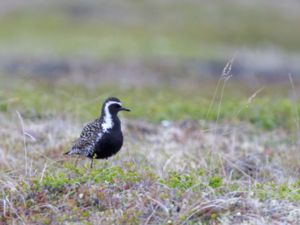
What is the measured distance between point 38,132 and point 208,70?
48.4 feet

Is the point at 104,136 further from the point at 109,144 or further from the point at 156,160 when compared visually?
the point at 156,160

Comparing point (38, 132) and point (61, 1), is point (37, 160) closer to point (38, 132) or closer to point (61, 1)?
point (38, 132)

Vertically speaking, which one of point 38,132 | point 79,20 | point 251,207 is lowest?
point 79,20

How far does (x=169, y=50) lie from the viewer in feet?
90.4

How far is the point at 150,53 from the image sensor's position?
26.8 m

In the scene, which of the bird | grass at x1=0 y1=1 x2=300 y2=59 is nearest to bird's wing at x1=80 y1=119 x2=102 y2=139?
the bird

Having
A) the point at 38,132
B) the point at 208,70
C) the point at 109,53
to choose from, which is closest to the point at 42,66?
the point at 109,53

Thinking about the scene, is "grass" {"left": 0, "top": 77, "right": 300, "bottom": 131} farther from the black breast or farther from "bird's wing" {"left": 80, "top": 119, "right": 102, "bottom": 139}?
the black breast

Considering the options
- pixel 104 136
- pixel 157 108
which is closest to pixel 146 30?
pixel 157 108

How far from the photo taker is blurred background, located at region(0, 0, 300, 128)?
15.0 meters

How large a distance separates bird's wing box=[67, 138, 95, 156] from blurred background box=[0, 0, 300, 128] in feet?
8.34

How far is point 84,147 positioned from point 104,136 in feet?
1.27

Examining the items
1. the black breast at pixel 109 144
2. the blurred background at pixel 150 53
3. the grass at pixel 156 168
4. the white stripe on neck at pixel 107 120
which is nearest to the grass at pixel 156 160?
the grass at pixel 156 168

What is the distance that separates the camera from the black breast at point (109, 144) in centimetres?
866
